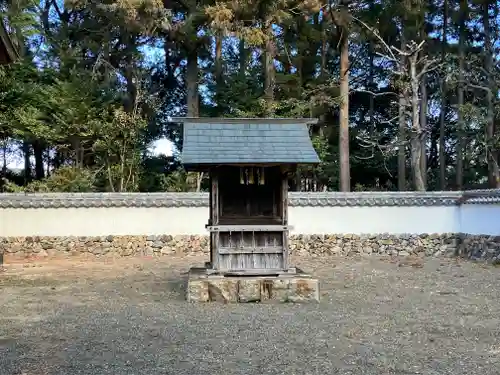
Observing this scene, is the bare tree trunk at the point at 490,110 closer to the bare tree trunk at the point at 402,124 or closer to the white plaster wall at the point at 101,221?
the bare tree trunk at the point at 402,124

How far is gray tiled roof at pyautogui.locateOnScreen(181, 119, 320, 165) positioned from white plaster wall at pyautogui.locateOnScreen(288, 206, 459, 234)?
6.39 m

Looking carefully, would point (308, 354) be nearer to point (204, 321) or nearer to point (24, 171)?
point (204, 321)

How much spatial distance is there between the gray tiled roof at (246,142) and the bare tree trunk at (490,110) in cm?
1073

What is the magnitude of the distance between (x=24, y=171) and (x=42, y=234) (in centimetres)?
843

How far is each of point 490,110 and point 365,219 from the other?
19.3 feet

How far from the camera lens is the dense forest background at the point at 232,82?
15.0m

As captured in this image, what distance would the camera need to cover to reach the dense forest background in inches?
592

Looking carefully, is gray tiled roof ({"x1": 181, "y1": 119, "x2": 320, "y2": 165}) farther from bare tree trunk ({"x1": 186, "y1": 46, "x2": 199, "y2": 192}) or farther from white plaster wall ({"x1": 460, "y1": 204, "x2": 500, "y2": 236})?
bare tree trunk ({"x1": 186, "y1": 46, "x2": 199, "y2": 192})

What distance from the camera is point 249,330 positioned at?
16.7 ft

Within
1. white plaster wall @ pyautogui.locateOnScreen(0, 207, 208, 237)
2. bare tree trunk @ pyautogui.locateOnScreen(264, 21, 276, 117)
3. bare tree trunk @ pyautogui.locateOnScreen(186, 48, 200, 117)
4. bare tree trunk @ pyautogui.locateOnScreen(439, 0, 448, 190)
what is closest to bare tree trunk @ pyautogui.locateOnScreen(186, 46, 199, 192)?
bare tree trunk @ pyautogui.locateOnScreen(186, 48, 200, 117)

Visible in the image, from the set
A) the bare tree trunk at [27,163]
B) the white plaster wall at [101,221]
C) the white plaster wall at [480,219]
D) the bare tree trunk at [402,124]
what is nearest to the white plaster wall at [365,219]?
the white plaster wall at [480,219]

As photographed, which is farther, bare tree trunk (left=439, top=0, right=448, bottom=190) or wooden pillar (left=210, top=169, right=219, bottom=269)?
bare tree trunk (left=439, top=0, right=448, bottom=190)

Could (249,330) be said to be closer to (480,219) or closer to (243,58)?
(480,219)

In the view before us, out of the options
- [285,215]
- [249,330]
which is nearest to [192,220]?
[285,215]
